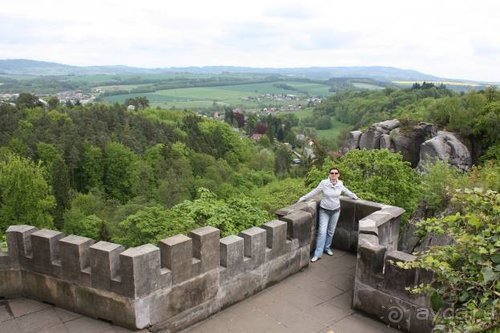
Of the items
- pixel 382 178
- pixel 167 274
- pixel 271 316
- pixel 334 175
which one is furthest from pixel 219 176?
pixel 167 274

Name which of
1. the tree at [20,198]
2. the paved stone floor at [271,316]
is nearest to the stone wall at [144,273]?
the paved stone floor at [271,316]

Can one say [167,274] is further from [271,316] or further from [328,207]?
[328,207]

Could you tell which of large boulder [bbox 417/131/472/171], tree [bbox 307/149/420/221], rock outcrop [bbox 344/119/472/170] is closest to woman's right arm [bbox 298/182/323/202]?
tree [bbox 307/149/420/221]

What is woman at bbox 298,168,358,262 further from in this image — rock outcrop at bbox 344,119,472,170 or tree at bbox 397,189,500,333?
rock outcrop at bbox 344,119,472,170

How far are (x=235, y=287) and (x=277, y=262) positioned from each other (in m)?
0.82

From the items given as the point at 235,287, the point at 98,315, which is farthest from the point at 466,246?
the point at 98,315

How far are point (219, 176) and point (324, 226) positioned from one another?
6047cm

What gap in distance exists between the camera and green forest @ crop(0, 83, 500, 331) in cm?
331

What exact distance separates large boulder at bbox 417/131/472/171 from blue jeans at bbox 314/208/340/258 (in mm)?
20732

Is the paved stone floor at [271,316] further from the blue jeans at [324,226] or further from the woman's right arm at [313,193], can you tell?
the woman's right arm at [313,193]

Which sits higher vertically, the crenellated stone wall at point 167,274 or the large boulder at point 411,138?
the crenellated stone wall at point 167,274

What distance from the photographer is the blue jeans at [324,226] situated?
23.0ft

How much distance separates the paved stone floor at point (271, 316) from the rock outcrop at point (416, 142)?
20404mm

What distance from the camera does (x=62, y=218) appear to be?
4988 cm
